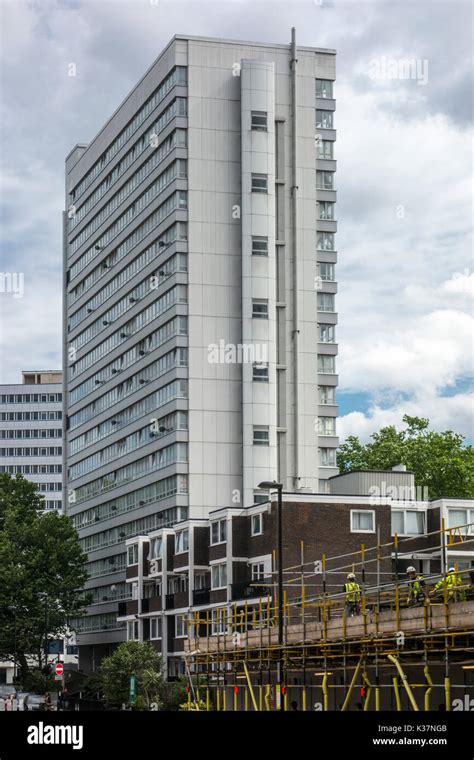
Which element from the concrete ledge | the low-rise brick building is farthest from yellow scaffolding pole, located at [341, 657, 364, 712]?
the low-rise brick building

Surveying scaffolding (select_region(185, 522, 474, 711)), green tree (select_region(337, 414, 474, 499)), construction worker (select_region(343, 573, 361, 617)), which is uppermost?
green tree (select_region(337, 414, 474, 499))

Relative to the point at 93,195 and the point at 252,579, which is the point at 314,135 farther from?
the point at 252,579

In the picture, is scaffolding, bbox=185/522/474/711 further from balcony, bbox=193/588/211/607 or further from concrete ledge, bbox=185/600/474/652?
balcony, bbox=193/588/211/607

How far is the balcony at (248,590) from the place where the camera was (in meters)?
72.5

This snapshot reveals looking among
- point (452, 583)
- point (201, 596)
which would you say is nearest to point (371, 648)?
point (452, 583)

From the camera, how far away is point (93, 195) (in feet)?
437

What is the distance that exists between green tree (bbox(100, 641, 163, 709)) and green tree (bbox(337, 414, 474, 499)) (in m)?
36.1

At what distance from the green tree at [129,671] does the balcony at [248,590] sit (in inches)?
316

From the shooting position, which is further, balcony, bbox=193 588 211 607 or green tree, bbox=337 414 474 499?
green tree, bbox=337 414 474 499

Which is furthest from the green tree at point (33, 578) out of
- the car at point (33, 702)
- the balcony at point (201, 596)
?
the balcony at point (201, 596)

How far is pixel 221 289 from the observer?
10606cm

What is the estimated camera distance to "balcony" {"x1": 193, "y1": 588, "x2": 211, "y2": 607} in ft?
267
